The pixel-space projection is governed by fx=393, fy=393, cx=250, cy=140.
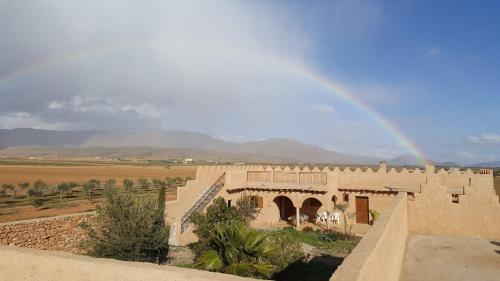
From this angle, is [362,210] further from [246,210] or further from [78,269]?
[78,269]

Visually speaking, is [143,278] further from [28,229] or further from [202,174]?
[202,174]

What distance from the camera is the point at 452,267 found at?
1342 cm

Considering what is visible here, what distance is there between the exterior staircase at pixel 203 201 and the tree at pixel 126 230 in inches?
203

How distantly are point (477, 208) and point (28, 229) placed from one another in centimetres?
2094

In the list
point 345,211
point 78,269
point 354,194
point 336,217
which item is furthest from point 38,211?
point 78,269

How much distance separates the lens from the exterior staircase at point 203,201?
66.5 feet

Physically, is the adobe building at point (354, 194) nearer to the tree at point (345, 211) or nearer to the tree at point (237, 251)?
the tree at point (345, 211)

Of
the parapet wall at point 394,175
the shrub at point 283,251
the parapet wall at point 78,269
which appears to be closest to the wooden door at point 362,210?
the parapet wall at point 394,175

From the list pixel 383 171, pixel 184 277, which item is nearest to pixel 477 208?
pixel 383 171

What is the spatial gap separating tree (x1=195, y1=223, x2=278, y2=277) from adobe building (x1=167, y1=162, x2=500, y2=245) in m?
10.1

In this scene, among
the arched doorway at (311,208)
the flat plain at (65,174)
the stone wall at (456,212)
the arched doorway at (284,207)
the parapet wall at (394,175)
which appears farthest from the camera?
the flat plain at (65,174)

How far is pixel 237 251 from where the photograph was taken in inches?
365

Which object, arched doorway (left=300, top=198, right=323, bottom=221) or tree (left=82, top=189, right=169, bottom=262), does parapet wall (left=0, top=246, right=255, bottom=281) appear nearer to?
tree (left=82, top=189, right=169, bottom=262)

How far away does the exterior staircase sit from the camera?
2027cm
